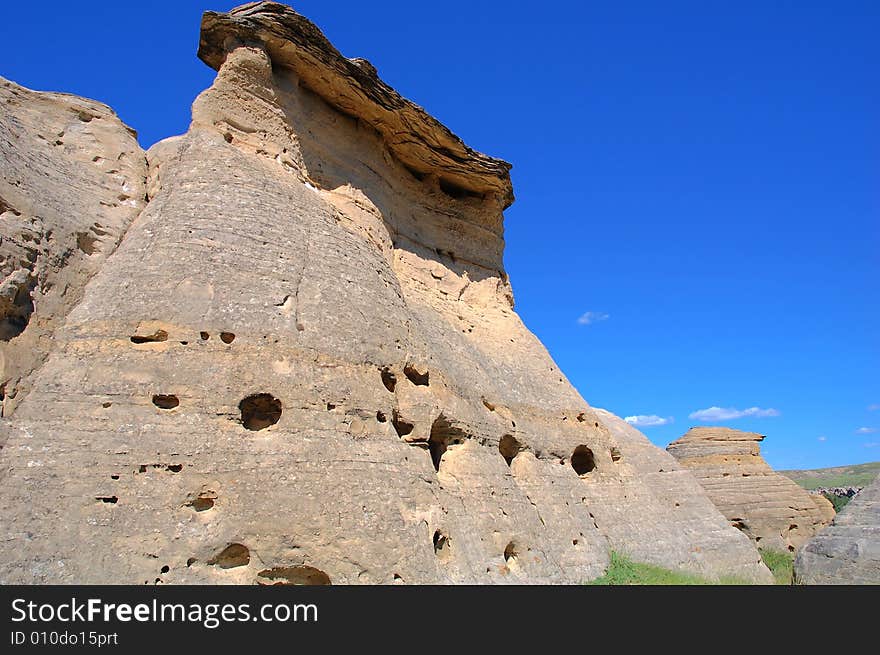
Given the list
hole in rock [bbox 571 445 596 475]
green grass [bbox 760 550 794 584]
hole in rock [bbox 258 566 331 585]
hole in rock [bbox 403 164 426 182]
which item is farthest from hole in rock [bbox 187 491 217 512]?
green grass [bbox 760 550 794 584]

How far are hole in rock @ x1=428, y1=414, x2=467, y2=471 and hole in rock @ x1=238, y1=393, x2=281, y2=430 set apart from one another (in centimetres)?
322

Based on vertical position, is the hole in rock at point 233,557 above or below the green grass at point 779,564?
above

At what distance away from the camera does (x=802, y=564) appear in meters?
13.6

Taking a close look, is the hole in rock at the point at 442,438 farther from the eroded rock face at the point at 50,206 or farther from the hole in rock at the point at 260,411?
the eroded rock face at the point at 50,206

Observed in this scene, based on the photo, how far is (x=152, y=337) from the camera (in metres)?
8.45

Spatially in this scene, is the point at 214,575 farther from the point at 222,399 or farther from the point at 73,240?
the point at 73,240

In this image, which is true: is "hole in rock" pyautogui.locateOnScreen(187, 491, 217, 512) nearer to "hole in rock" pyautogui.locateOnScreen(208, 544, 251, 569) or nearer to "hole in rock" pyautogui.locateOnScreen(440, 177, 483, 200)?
"hole in rock" pyautogui.locateOnScreen(208, 544, 251, 569)

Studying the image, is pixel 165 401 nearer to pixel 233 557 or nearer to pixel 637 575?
pixel 233 557

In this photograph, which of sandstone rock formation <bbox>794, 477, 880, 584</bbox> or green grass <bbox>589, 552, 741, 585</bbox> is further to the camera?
sandstone rock formation <bbox>794, 477, 880, 584</bbox>

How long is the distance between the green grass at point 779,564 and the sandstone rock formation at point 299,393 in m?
1.85

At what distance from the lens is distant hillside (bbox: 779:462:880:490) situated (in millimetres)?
72938

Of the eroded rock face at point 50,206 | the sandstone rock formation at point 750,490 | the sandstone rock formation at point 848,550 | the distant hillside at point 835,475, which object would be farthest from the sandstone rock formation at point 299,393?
the distant hillside at point 835,475

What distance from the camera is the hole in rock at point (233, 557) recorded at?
287 inches
